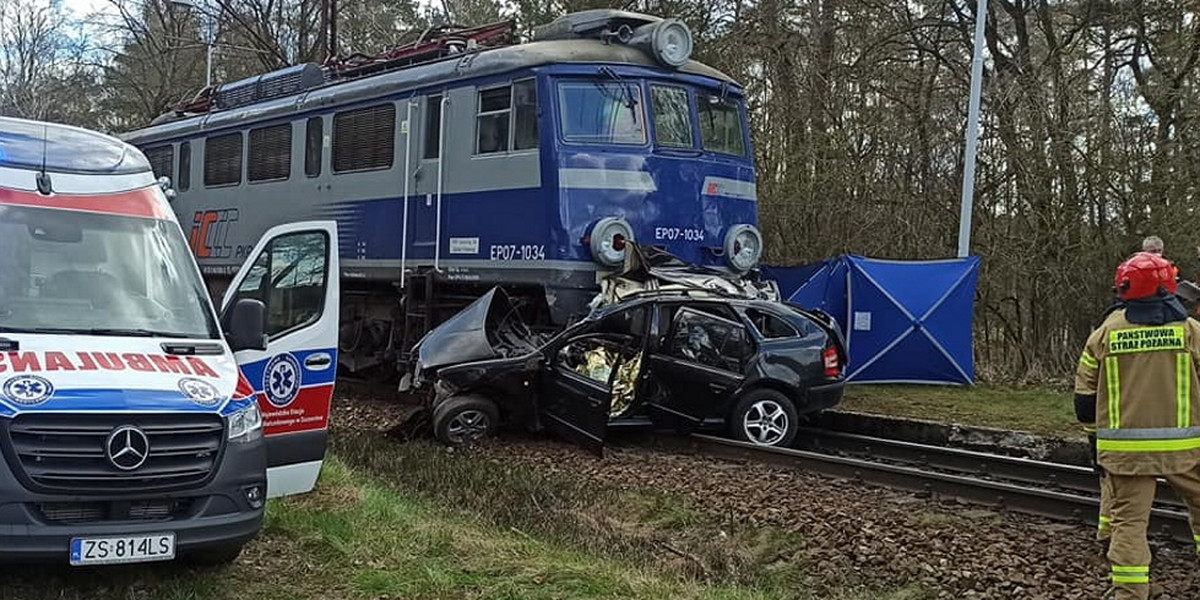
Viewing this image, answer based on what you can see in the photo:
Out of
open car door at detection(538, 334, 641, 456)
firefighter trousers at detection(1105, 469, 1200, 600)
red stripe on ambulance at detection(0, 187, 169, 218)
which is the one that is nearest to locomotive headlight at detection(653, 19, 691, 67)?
open car door at detection(538, 334, 641, 456)

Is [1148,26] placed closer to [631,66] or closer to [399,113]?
[631,66]

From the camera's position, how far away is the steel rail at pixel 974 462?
339 inches

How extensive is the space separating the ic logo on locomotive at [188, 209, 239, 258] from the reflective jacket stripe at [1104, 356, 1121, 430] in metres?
13.0

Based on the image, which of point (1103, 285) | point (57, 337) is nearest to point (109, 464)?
point (57, 337)

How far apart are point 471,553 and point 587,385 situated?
349 centimetres

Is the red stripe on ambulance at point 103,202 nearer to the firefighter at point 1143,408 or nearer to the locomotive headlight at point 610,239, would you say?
the firefighter at point 1143,408

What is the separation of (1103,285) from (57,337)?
15.3m

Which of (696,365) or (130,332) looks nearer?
(130,332)

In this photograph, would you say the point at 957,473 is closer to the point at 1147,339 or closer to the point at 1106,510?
the point at 1106,510

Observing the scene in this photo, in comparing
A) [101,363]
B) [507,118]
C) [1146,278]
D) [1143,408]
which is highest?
[507,118]

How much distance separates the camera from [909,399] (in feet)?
44.1

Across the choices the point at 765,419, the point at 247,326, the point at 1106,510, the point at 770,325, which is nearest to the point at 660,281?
the point at 770,325

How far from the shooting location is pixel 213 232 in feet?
55.2

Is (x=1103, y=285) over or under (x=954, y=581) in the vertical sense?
over
